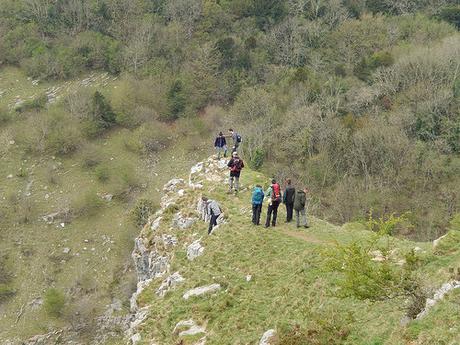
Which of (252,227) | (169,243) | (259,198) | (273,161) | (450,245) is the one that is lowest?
(273,161)

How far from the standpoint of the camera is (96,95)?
225 feet

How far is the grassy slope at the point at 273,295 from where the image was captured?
1234 centimetres

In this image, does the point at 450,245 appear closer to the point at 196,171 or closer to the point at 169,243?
the point at 169,243

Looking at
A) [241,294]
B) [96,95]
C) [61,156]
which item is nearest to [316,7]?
[96,95]

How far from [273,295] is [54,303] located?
117ft

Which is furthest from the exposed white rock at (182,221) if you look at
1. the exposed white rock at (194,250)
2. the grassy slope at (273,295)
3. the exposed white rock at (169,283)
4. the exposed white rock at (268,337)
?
the exposed white rock at (268,337)

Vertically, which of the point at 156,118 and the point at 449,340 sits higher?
the point at 449,340

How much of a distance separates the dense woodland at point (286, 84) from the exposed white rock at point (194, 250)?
85.3 ft

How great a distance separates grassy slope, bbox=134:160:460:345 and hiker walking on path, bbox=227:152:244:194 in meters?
1.58

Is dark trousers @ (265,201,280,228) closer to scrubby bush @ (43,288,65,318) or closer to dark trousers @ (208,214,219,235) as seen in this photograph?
dark trousers @ (208,214,219,235)

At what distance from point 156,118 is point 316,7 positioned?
104 feet

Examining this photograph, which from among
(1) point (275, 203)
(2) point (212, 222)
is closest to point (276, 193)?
(1) point (275, 203)

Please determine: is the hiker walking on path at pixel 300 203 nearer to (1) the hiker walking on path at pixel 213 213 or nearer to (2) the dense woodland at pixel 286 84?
(1) the hiker walking on path at pixel 213 213

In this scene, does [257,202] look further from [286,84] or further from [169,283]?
[286,84]
